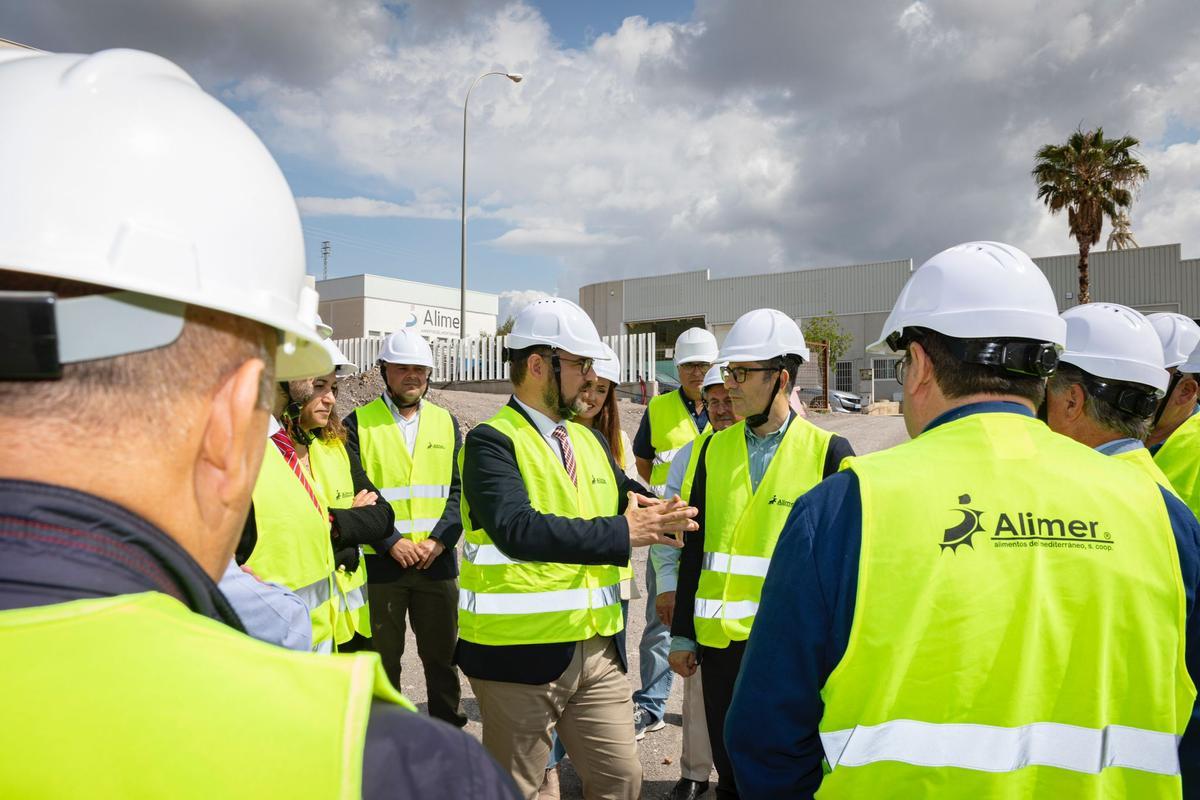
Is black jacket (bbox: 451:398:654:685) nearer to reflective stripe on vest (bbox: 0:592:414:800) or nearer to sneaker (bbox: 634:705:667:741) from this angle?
sneaker (bbox: 634:705:667:741)

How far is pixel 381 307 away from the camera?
151 feet

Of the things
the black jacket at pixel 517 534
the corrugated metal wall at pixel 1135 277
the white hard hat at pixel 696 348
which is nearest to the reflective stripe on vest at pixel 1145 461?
the black jacket at pixel 517 534

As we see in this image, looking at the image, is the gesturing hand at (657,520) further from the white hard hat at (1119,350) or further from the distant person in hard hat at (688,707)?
the white hard hat at (1119,350)

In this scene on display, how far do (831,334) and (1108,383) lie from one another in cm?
3896

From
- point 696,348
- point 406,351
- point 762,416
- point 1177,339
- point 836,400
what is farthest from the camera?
point 836,400

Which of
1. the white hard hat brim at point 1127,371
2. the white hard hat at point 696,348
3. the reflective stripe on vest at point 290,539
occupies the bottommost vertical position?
the reflective stripe on vest at point 290,539

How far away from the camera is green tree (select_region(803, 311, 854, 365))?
40.6m

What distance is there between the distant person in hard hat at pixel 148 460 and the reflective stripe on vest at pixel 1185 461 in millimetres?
3498

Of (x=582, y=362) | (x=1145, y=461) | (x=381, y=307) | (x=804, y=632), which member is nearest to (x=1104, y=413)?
(x=1145, y=461)

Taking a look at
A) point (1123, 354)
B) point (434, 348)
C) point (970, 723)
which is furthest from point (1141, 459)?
point (434, 348)

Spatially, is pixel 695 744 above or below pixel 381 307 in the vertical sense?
below

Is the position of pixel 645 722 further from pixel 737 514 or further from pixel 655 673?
pixel 737 514

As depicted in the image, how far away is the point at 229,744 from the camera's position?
0.67 metres

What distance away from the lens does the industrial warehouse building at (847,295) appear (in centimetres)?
3694
